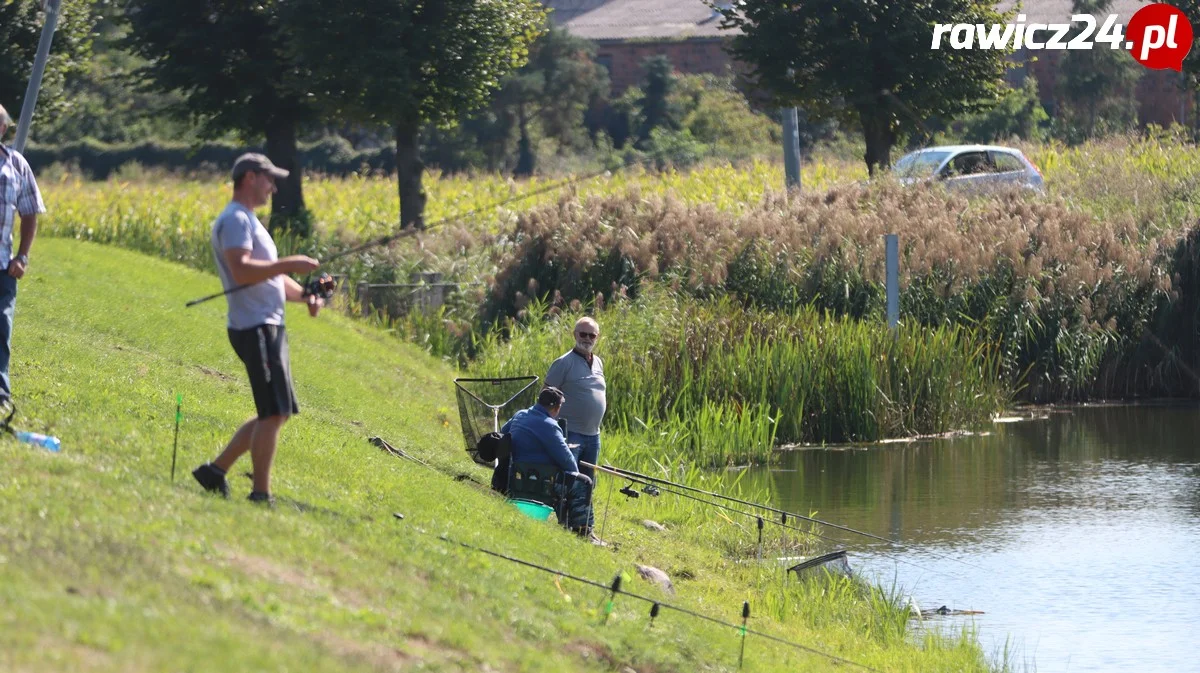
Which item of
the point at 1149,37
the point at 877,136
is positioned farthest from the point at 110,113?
the point at 1149,37

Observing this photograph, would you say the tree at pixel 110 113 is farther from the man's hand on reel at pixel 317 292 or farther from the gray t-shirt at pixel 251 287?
the gray t-shirt at pixel 251 287

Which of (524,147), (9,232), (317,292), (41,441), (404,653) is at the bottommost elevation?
(524,147)

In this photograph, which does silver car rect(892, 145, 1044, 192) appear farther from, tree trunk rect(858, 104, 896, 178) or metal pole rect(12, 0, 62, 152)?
metal pole rect(12, 0, 62, 152)

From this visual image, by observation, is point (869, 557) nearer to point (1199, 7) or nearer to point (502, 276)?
point (502, 276)

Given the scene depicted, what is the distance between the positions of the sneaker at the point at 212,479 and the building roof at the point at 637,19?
217 ft

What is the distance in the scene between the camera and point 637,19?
8175 cm

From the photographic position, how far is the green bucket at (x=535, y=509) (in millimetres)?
11439

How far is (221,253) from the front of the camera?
323 inches

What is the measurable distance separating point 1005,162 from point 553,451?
1953cm

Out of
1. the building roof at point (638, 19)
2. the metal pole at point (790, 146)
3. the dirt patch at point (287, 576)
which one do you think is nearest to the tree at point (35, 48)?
the metal pole at point (790, 146)

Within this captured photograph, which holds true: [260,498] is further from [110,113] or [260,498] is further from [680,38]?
[680,38]

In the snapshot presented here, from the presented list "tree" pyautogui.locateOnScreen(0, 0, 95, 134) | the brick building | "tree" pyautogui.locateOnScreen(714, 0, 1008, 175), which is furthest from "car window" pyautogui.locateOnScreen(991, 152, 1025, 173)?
→ the brick building

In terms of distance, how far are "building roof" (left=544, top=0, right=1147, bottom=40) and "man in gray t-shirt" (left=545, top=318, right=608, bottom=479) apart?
202ft

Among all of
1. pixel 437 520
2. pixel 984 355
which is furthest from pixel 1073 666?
pixel 984 355
